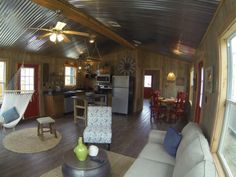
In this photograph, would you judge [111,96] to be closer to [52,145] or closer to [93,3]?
[52,145]

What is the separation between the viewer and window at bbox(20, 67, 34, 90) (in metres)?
6.40

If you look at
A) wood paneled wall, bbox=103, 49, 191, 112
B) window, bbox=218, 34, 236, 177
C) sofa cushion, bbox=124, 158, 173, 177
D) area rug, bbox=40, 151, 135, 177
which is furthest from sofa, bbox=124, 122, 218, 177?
wood paneled wall, bbox=103, 49, 191, 112

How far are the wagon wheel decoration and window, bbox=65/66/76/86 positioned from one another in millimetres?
2261

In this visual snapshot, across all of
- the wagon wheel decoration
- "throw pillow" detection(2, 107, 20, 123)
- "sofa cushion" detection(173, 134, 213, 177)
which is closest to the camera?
"sofa cushion" detection(173, 134, 213, 177)

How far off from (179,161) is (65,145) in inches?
114

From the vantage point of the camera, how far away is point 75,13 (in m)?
3.69

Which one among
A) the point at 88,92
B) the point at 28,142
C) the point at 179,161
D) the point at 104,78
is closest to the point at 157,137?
the point at 179,161

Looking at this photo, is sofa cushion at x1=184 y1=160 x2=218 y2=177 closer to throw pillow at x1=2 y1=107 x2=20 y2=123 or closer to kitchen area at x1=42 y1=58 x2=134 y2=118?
throw pillow at x1=2 y1=107 x2=20 y2=123

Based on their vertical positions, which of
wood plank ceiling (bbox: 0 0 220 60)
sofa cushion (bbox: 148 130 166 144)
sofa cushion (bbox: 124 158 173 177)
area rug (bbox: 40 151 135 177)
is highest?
wood plank ceiling (bbox: 0 0 220 60)

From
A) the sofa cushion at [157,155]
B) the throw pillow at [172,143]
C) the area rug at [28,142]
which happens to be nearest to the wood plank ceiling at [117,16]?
the throw pillow at [172,143]

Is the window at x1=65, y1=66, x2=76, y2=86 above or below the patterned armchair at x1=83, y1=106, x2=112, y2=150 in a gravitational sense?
above

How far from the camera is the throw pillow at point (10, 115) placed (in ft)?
15.5

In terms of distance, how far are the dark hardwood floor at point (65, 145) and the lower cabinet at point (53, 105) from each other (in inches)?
18.3

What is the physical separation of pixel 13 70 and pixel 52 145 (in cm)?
331
